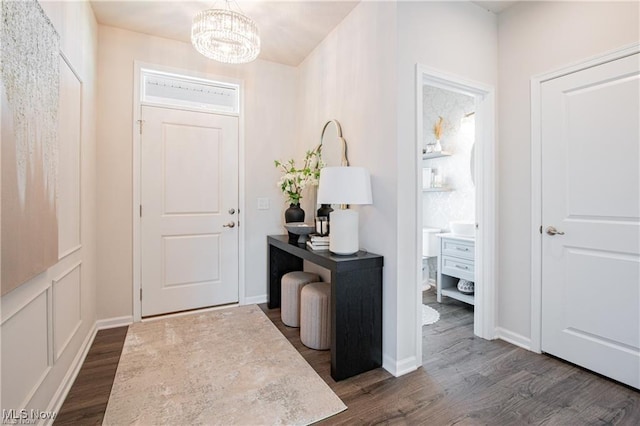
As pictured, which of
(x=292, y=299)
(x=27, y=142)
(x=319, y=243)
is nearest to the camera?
(x=27, y=142)

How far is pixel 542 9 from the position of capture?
229 centimetres

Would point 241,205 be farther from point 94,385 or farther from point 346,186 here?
point 94,385

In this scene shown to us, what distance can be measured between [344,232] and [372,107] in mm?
978

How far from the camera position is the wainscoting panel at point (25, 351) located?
3.91 ft

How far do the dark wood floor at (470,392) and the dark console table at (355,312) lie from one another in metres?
0.10

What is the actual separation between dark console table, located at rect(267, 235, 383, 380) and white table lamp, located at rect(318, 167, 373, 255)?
99 millimetres

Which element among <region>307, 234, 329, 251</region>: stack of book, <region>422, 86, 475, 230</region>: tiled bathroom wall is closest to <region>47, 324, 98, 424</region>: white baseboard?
<region>307, 234, 329, 251</region>: stack of book

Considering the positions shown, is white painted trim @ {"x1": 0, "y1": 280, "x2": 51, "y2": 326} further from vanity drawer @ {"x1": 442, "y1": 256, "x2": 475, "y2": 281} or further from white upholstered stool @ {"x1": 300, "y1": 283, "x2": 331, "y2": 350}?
vanity drawer @ {"x1": 442, "y1": 256, "x2": 475, "y2": 281}

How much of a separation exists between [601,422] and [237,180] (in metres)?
3.31

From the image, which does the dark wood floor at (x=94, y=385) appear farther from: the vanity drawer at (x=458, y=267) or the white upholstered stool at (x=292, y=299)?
the vanity drawer at (x=458, y=267)

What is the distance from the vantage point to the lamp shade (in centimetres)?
202

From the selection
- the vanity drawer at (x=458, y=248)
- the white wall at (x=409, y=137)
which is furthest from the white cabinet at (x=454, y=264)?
the white wall at (x=409, y=137)

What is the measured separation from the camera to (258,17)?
264 cm

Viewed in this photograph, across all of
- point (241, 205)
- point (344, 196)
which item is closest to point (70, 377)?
point (241, 205)
